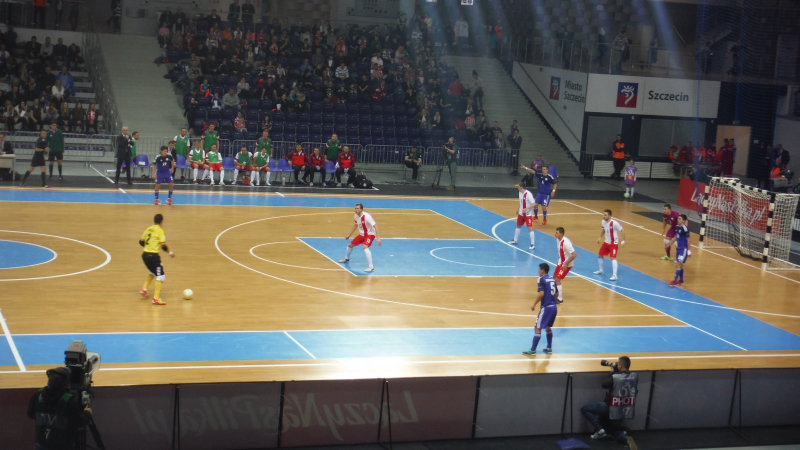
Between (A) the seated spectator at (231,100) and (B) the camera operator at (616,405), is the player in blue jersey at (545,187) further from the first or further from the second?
(B) the camera operator at (616,405)

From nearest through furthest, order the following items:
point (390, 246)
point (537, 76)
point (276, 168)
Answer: point (390, 246) → point (276, 168) → point (537, 76)

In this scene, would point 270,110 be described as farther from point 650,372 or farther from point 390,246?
point 650,372

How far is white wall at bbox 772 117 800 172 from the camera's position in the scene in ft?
127

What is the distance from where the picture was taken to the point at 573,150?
41.7m

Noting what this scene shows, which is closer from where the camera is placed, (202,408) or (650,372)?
(202,408)

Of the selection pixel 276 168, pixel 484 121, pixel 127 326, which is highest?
pixel 484 121

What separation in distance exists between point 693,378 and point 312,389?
592 centimetres

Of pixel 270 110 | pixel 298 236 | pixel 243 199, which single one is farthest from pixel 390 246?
pixel 270 110

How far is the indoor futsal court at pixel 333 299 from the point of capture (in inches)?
601

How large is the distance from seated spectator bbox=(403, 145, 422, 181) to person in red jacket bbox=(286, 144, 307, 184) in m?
4.51

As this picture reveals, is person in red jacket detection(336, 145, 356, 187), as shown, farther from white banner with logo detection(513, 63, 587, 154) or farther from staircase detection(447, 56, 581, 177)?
white banner with logo detection(513, 63, 587, 154)

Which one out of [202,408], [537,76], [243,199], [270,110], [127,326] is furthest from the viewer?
[537,76]

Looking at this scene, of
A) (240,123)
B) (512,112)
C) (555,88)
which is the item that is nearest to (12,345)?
(240,123)

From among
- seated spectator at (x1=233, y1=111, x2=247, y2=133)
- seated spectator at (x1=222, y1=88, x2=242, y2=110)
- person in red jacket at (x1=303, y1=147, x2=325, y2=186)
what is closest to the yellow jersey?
person in red jacket at (x1=303, y1=147, x2=325, y2=186)
